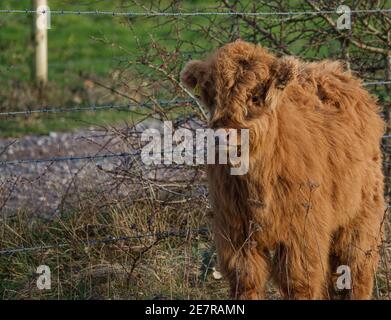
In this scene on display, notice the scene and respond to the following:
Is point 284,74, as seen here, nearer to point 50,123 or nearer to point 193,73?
point 193,73

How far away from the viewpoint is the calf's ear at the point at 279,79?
568 centimetres

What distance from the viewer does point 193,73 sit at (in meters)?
5.95

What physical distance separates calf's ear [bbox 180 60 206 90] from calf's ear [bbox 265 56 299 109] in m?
0.45

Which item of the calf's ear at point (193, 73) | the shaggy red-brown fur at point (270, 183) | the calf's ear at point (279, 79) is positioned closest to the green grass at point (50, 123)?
the calf's ear at point (193, 73)

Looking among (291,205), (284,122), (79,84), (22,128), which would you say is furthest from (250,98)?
(79,84)

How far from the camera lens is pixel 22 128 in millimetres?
12031

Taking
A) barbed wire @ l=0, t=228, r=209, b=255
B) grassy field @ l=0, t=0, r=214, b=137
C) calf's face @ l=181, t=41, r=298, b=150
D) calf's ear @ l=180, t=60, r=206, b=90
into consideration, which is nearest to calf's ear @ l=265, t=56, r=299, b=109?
calf's face @ l=181, t=41, r=298, b=150

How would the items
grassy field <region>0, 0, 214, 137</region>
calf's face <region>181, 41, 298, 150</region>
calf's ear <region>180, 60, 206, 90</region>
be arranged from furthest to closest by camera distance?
grassy field <region>0, 0, 214, 137</region>, calf's ear <region>180, 60, 206, 90</region>, calf's face <region>181, 41, 298, 150</region>

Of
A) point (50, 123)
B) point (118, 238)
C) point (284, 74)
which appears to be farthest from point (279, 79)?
point (50, 123)

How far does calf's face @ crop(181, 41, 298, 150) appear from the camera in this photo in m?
5.57

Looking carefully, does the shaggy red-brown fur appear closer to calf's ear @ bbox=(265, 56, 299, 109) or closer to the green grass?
calf's ear @ bbox=(265, 56, 299, 109)

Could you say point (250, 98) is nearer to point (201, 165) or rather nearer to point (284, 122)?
point (284, 122)
